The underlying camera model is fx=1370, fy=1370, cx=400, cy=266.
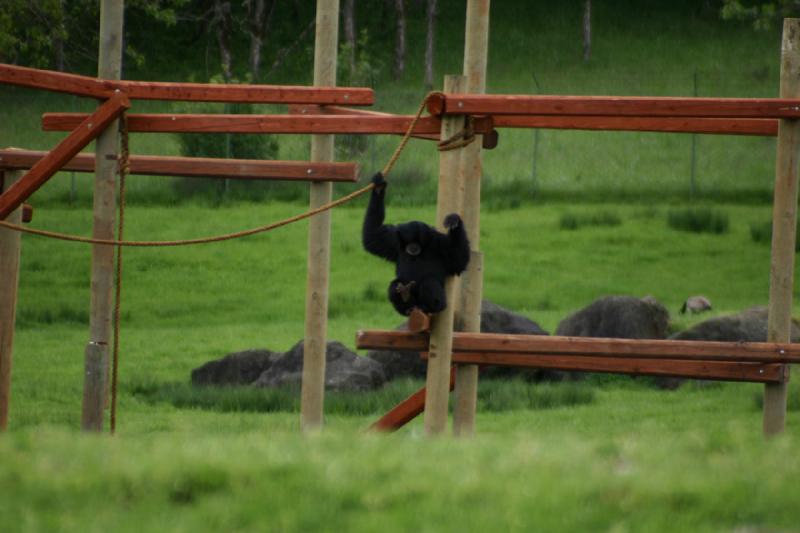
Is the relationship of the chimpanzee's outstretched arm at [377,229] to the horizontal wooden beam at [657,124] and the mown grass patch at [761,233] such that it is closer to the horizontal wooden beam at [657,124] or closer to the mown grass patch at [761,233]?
the horizontal wooden beam at [657,124]

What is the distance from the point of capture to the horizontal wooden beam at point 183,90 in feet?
33.6

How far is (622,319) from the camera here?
17.8 metres

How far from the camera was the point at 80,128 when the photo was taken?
10227mm

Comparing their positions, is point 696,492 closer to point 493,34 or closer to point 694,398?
point 694,398

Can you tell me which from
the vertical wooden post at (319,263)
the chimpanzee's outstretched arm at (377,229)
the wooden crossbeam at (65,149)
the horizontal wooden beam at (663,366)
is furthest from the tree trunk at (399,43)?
the chimpanzee's outstretched arm at (377,229)

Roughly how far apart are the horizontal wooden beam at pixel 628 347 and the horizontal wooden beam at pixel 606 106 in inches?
63.3

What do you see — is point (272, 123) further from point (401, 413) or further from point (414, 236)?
point (401, 413)

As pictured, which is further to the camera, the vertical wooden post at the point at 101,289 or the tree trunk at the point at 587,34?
the tree trunk at the point at 587,34

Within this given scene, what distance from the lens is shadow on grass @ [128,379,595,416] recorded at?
15422mm

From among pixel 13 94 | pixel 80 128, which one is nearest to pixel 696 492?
pixel 80 128

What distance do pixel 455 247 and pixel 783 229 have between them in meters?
2.55

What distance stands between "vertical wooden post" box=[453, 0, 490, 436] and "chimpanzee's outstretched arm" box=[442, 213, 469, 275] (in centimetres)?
54

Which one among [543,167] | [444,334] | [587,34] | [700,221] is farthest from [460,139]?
[587,34]

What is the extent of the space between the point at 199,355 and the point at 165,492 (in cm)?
1350
